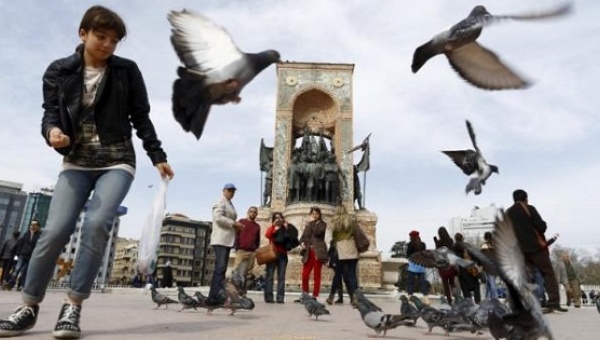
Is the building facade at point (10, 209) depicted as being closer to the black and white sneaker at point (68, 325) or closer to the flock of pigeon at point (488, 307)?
the flock of pigeon at point (488, 307)

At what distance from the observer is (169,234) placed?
70312mm

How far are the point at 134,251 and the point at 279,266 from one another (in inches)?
3181

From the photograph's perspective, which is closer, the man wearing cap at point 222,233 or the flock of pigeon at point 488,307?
the flock of pigeon at point 488,307

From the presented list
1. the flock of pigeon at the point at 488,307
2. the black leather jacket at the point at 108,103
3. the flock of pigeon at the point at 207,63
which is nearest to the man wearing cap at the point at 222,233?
the flock of pigeon at the point at 488,307

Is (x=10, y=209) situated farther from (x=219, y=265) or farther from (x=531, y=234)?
(x=531, y=234)

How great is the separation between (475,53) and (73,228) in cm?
267

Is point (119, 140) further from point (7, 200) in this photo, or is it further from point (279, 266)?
point (7, 200)

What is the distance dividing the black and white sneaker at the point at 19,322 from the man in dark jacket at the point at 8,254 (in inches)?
352

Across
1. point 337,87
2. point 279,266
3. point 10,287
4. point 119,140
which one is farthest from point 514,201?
point 337,87

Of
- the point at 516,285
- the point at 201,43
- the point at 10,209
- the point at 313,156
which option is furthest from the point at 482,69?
the point at 10,209

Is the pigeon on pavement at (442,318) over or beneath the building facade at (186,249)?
beneath

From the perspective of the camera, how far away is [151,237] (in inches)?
102

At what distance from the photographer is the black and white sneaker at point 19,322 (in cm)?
250

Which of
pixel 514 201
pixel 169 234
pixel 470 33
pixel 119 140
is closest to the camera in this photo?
pixel 470 33
